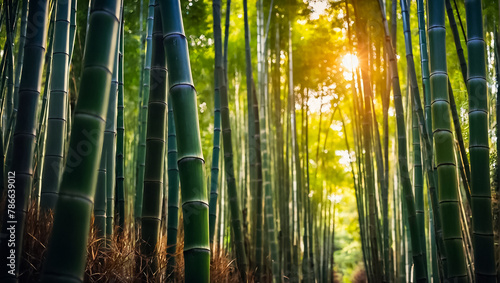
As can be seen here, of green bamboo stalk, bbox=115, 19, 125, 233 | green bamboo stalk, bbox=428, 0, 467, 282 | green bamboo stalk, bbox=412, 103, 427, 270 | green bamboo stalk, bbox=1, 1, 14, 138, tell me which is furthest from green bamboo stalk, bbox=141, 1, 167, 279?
green bamboo stalk, bbox=412, 103, 427, 270

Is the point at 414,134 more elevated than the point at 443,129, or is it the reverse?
the point at 414,134

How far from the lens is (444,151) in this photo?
142cm

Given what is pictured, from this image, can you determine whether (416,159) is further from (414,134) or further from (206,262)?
(206,262)

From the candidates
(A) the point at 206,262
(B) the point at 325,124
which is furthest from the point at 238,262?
(B) the point at 325,124

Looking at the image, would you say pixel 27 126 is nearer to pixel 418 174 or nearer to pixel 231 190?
pixel 231 190

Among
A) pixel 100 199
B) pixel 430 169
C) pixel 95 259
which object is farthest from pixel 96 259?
pixel 430 169

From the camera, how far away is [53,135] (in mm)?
1471

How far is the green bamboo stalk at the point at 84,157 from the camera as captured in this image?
0.70 metres

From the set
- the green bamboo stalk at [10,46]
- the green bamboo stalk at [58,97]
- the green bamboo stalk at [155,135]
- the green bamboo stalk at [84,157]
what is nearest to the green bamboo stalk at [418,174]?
the green bamboo stalk at [155,135]

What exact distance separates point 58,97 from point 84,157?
861 mm

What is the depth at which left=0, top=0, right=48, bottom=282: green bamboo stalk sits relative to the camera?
1.18 meters

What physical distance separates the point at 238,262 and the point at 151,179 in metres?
0.78

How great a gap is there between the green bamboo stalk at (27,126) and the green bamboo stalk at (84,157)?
1.77 feet

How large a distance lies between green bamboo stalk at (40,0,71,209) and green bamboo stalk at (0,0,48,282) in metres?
0.12
